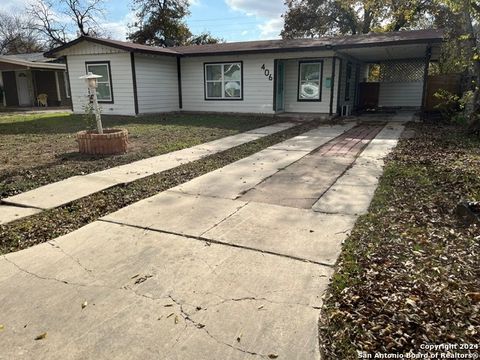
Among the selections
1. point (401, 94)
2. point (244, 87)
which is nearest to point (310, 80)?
point (244, 87)

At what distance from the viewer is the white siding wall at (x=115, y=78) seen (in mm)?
13664

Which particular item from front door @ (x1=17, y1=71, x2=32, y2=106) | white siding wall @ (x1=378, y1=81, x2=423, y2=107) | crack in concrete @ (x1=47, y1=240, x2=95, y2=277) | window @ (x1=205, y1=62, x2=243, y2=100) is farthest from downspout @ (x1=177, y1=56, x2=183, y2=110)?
crack in concrete @ (x1=47, y1=240, x2=95, y2=277)

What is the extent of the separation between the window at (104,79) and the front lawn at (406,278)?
1233 cm

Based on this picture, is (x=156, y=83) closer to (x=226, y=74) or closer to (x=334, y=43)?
(x=226, y=74)

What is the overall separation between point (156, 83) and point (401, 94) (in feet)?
39.2

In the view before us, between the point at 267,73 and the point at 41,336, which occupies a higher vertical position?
the point at 267,73

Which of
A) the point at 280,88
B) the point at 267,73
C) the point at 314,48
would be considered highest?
the point at 314,48

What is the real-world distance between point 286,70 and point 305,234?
489 inches

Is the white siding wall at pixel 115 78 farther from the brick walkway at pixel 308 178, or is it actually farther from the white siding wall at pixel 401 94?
the white siding wall at pixel 401 94

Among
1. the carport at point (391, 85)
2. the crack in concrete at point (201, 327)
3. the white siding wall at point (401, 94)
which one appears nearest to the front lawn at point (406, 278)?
the crack in concrete at point (201, 327)

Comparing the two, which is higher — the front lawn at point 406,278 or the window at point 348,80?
the window at point 348,80

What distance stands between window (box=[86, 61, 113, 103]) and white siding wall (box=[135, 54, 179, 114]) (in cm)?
127

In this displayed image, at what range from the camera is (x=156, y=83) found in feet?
48.1

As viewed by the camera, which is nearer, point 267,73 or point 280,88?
point 267,73
